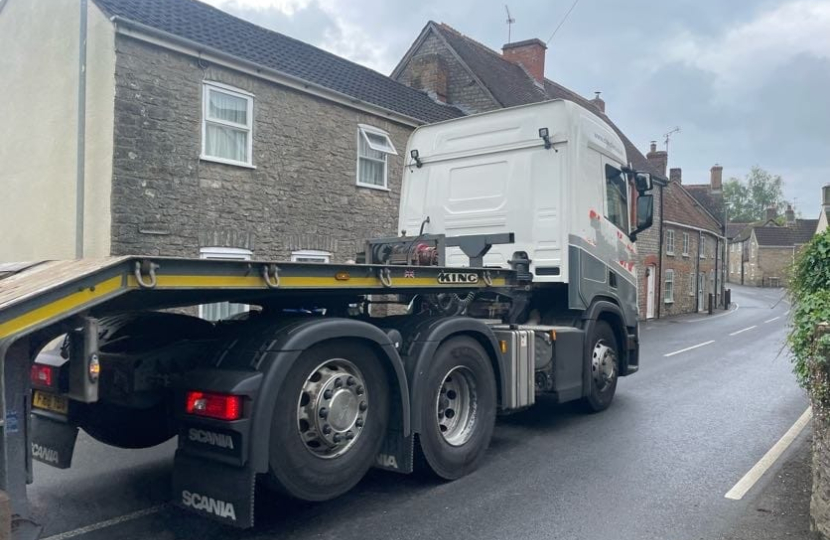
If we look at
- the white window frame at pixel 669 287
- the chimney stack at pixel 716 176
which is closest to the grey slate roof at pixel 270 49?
the white window frame at pixel 669 287

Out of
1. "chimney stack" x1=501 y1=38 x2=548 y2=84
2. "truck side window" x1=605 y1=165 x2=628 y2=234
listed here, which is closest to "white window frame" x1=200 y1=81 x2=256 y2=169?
"truck side window" x1=605 y1=165 x2=628 y2=234

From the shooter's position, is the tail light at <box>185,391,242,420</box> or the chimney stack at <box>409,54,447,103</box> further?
the chimney stack at <box>409,54,447,103</box>

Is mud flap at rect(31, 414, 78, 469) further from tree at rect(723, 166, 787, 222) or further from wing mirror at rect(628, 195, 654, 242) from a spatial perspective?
tree at rect(723, 166, 787, 222)

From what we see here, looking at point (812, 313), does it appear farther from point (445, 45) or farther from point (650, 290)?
point (650, 290)

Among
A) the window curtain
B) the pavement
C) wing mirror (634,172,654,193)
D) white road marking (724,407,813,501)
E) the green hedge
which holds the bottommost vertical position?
the pavement

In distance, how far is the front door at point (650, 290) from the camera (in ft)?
86.0

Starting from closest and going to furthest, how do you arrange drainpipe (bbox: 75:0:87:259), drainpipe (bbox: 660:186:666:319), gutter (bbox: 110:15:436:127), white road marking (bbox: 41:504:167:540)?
white road marking (bbox: 41:504:167:540)
gutter (bbox: 110:15:436:127)
drainpipe (bbox: 75:0:87:259)
drainpipe (bbox: 660:186:666:319)

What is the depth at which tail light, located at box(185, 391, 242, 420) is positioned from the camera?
11.6 feet

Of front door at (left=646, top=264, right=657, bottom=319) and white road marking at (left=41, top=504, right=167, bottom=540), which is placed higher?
front door at (left=646, top=264, right=657, bottom=319)

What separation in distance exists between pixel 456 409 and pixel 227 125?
8.43 metres

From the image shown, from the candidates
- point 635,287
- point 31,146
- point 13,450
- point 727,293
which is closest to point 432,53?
point 31,146

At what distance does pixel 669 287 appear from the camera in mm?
28828

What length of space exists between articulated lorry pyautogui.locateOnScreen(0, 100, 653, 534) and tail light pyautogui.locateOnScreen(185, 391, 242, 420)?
1cm

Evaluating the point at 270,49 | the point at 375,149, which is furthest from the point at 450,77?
the point at 270,49
